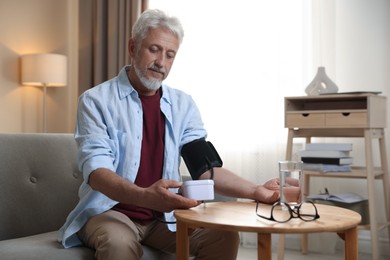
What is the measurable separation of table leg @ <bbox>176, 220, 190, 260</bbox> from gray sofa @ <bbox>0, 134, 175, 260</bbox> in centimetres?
23

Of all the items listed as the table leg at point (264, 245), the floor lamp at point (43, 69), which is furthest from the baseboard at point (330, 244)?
the table leg at point (264, 245)

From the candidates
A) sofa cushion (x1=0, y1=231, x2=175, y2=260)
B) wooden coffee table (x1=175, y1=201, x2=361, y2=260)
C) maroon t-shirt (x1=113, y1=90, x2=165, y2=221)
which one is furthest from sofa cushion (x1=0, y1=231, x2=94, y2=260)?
wooden coffee table (x1=175, y1=201, x2=361, y2=260)

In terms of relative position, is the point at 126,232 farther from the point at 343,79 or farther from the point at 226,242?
the point at 343,79

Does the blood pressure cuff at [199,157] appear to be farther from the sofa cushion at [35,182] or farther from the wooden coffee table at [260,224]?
the sofa cushion at [35,182]

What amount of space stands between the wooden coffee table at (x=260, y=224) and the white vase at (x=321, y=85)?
1429mm

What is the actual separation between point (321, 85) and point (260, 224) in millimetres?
1813

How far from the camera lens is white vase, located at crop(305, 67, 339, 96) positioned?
300cm

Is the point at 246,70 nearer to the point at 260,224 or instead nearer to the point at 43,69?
the point at 43,69

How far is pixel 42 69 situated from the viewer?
12.8 ft

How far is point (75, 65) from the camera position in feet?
14.5

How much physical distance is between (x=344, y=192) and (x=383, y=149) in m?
0.41

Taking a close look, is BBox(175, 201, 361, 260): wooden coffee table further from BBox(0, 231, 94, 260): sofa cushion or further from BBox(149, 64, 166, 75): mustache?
BBox(149, 64, 166, 75): mustache

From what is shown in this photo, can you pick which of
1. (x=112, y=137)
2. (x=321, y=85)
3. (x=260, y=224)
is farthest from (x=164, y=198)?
(x=321, y=85)

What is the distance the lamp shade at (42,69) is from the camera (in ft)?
12.8
